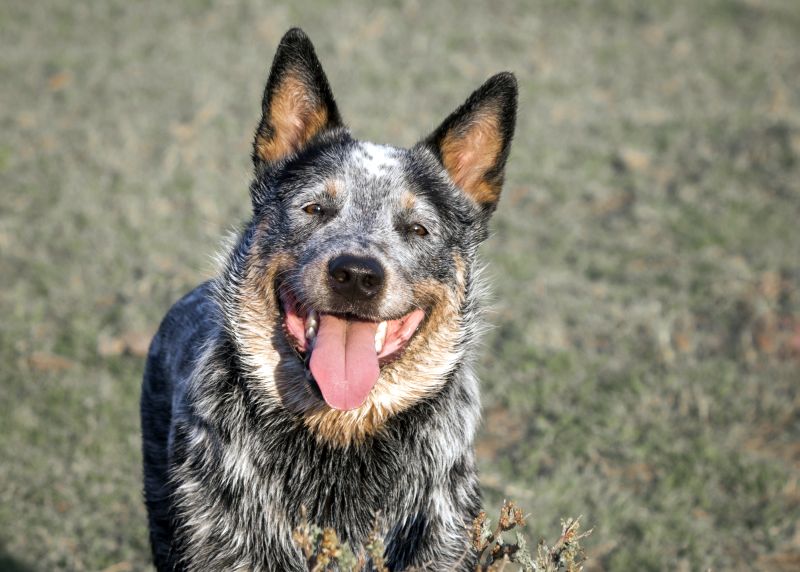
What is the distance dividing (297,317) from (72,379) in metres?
3.12

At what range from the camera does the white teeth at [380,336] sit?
3.64 m

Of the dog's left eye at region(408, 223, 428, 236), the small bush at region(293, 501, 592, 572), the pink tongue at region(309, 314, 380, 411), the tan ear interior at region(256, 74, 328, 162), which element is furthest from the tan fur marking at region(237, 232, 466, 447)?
the small bush at region(293, 501, 592, 572)

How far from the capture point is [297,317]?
11.8ft

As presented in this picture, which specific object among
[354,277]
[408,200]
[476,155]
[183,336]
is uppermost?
[476,155]

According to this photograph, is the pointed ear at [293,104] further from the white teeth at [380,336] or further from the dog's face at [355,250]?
the white teeth at [380,336]

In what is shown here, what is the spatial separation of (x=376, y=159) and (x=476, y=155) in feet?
1.51

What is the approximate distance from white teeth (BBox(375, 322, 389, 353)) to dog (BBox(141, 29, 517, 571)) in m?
0.01

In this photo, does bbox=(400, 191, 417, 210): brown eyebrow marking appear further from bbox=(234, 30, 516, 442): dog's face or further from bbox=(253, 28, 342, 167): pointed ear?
bbox=(253, 28, 342, 167): pointed ear

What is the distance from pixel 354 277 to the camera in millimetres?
3393

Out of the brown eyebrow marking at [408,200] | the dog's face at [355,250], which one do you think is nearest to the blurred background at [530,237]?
the dog's face at [355,250]

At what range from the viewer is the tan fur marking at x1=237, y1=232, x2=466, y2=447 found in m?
3.56

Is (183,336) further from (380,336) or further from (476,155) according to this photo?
(476,155)

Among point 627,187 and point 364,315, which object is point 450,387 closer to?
point 364,315

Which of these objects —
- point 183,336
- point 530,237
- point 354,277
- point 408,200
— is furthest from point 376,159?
point 530,237
